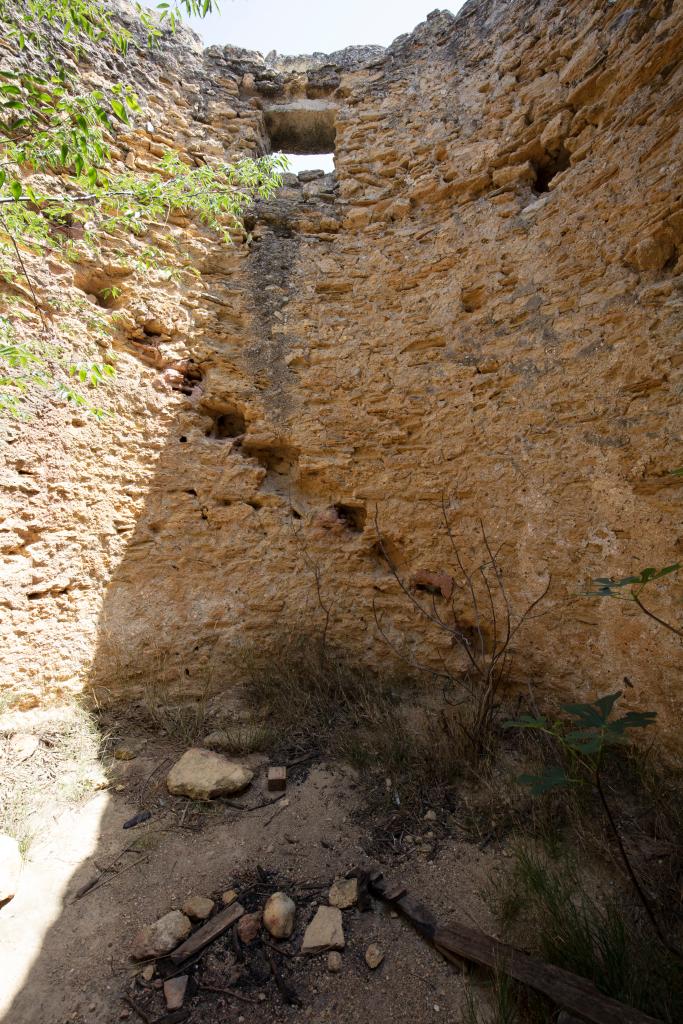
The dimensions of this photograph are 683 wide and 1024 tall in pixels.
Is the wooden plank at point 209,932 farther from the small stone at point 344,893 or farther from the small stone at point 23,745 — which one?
the small stone at point 23,745

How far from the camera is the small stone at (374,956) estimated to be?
1708 millimetres

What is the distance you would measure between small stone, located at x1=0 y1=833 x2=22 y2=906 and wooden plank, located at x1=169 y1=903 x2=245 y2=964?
2.35 feet

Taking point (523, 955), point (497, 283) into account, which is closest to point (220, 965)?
point (523, 955)

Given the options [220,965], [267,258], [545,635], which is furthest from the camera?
[267,258]

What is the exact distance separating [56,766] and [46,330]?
270 centimetres

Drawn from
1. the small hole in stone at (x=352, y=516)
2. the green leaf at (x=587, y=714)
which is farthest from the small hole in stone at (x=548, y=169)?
the green leaf at (x=587, y=714)

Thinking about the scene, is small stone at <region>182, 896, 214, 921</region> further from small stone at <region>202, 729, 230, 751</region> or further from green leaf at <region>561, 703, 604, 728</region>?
green leaf at <region>561, 703, 604, 728</region>

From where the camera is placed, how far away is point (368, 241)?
4.24 metres

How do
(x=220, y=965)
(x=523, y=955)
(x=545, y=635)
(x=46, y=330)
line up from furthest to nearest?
(x=46, y=330), (x=545, y=635), (x=220, y=965), (x=523, y=955)

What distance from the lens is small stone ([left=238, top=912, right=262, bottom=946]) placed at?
1.80 metres

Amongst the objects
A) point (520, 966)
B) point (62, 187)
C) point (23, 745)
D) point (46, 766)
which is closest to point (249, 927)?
point (520, 966)

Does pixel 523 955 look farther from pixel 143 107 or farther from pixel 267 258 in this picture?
pixel 143 107

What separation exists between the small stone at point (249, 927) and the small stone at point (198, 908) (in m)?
0.15

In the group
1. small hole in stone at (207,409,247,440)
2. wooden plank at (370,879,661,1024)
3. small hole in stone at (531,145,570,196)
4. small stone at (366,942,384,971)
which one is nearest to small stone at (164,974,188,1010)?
small stone at (366,942,384,971)
